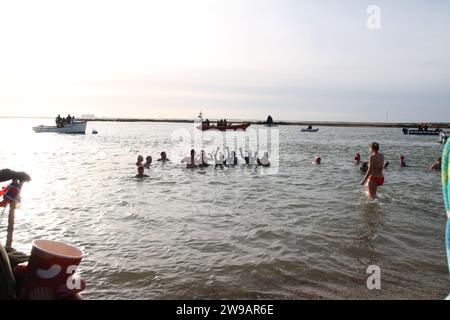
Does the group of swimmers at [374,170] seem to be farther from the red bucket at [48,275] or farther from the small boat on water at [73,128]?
the small boat on water at [73,128]

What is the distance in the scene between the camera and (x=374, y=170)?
13.4 m

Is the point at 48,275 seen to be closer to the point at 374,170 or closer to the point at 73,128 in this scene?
the point at 374,170

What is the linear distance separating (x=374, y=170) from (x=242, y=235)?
6888 millimetres

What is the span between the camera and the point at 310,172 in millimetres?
22375

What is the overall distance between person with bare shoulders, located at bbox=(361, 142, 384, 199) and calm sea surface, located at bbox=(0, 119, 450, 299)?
654mm

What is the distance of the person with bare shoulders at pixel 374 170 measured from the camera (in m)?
13.1

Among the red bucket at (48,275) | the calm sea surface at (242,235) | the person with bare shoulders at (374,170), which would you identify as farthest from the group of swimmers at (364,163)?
the red bucket at (48,275)

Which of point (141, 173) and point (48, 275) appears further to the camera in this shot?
point (141, 173)

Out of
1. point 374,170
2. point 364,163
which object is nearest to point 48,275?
point 374,170

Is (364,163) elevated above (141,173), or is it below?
above
